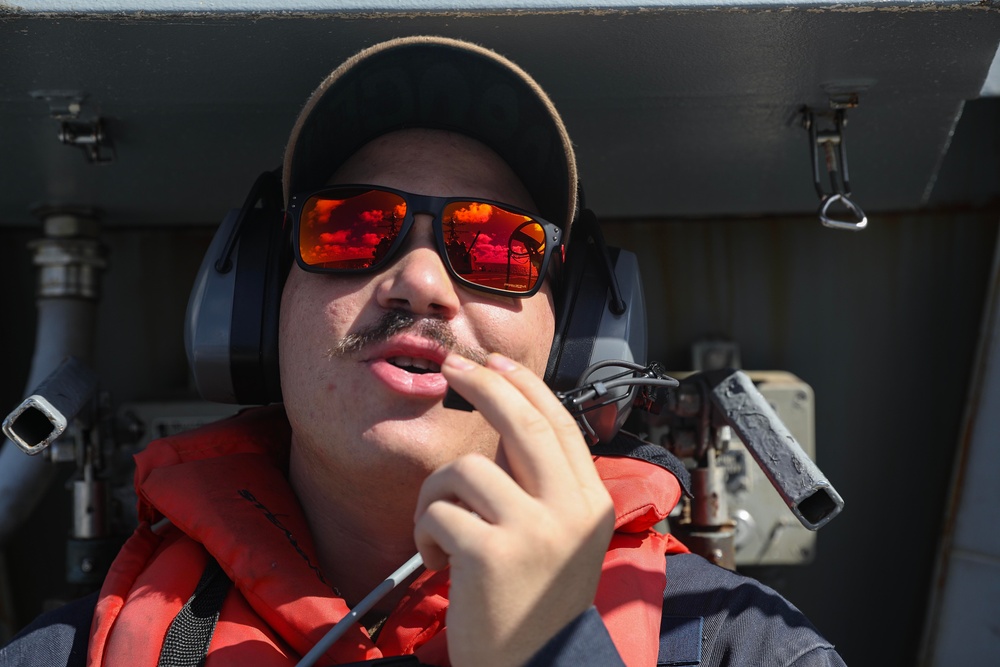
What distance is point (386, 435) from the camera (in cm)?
131

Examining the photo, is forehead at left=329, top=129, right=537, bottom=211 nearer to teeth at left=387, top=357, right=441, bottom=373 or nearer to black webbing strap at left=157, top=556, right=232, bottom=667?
teeth at left=387, top=357, right=441, bottom=373

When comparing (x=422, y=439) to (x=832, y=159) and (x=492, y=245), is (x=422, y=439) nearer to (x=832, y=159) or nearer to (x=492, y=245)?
(x=492, y=245)

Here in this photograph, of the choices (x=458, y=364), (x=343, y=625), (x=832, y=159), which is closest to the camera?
(x=458, y=364)

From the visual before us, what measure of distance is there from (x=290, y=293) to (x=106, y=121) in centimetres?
50

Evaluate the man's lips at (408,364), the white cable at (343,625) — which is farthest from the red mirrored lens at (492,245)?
the white cable at (343,625)

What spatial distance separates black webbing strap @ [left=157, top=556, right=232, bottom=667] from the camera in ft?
4.11

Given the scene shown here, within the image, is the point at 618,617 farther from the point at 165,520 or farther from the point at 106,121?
the point at 106,121

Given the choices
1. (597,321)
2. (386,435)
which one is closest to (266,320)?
(386,435)

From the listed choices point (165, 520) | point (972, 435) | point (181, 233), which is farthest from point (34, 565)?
point (972, 435)

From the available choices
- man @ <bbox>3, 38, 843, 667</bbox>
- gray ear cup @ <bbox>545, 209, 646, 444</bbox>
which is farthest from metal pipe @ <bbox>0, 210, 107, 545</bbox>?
gray ear cup @ <bbox>545, 209, 646, 444</bbox>

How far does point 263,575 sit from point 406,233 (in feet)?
1.84

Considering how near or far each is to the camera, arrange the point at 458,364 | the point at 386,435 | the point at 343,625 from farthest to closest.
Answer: the point at 386,435
the point at 343,625
the point at 458,364

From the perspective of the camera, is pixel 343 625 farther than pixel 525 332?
No

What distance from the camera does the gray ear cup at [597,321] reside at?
1504 millimetres
